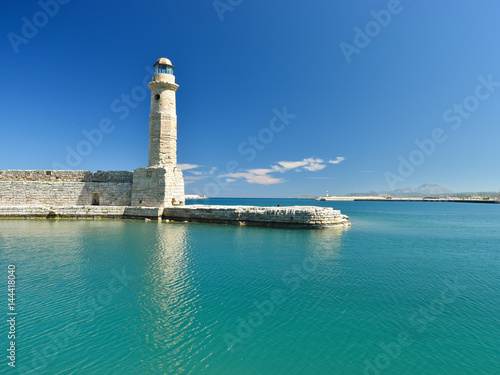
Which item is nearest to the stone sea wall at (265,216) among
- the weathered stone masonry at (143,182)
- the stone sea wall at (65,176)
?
the weathered stone masonry at (143,182)

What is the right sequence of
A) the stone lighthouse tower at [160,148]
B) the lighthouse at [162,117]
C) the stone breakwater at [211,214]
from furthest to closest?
the lighthouse at [162,117]
the stone lighthouse tower at [160,148]
the stone breakwater at [211,214]

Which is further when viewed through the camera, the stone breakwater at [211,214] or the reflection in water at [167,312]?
the stone breakwater at [211,214]

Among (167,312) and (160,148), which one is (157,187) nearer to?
(160,148)

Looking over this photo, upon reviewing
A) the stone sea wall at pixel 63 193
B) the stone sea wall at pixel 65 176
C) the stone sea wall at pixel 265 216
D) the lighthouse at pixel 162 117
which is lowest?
the stone sea wall at pixel 265 216

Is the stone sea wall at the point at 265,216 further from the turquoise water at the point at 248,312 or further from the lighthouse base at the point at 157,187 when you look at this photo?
the turquoise water at the point at 248,312

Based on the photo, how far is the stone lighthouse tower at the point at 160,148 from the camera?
20.2 meters

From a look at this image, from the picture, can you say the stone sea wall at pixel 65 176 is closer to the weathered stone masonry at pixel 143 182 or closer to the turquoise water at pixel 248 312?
the weathered stone masonry at pixel 143 182

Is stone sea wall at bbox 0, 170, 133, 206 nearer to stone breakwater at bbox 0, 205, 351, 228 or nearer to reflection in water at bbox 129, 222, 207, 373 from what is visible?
stone breakwater at bbox 0, 205, 351, 228

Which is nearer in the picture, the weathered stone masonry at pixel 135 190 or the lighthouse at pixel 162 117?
the weathered stone masonry at pixel 135 190

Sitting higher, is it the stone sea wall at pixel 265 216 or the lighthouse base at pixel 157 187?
the lighthouse base at pixel 157 187

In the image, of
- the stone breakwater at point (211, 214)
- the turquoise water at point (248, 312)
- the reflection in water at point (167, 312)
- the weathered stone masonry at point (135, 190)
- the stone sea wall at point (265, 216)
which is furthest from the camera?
the weathered stone masonry at point (135, 190)

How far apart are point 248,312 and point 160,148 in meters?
17.4

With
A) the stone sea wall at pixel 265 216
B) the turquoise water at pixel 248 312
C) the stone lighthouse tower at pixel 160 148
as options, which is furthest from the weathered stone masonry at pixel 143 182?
the turquoise water at pixel 248 312

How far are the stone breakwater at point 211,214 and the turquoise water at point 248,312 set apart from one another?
6793 mm
